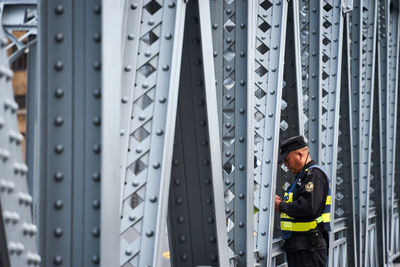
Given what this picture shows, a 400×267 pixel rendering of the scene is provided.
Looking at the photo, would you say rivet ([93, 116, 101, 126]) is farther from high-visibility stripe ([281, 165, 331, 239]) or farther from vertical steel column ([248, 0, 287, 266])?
high-visibility stripe ([281, 165, 331, 239])

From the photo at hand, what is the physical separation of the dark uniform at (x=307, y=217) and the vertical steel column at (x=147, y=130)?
2.39 m

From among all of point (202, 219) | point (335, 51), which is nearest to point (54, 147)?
point (202, 219)

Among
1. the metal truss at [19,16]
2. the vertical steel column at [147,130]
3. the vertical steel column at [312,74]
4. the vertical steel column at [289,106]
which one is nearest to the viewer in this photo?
the vertical steel column at [147,130]

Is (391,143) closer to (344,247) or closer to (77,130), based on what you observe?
(344,247)

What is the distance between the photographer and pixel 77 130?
10.00ft

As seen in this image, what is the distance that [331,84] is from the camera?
7828mm

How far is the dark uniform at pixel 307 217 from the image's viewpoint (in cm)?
589

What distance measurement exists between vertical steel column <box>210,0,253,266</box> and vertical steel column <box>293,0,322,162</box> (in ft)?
6.74

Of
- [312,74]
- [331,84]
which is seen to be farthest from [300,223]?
[331,84]

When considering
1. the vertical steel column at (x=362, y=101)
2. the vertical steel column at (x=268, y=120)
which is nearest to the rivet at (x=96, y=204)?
the vertical steel column at (x=268, y=120)

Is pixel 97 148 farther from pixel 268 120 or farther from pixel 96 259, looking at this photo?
pixel 268 120

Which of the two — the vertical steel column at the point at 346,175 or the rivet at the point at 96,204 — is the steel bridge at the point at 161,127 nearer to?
the rivet at the point at 96,204

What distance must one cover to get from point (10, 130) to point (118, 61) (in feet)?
2.33

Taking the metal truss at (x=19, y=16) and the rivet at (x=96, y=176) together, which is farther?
the metal truss at (x=19, y=16)
